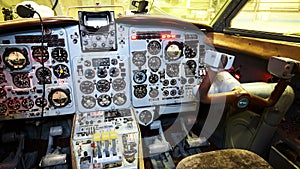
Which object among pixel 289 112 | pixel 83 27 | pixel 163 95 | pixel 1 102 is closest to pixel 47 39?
pixel 83 27

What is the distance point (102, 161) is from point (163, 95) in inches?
38.9

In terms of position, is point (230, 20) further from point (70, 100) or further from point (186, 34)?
point (70, 100)

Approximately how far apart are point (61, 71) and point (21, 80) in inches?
15.2

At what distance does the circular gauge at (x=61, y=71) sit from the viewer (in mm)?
2088

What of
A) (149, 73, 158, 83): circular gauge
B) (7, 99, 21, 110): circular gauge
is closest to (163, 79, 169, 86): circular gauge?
(149, 73, 158, 83): circular gauge

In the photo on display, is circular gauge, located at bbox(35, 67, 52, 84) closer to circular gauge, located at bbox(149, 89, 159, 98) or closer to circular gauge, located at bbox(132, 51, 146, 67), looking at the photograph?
circular gauge, located at bbox(132, 51, 146, 67)

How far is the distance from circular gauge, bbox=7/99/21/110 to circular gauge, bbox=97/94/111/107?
2.57 feet

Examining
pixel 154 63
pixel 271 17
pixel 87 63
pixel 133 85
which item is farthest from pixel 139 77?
pixel 271 17

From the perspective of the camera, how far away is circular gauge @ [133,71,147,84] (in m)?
2.28

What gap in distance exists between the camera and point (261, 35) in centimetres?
216

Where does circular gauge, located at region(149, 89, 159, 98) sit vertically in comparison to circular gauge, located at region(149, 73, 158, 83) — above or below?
below

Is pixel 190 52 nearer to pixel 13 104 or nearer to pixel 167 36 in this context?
pixel 167 36

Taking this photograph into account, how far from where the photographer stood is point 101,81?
222 cm

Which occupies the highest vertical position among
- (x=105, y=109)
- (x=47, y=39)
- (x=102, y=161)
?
(x=47, y=39)
